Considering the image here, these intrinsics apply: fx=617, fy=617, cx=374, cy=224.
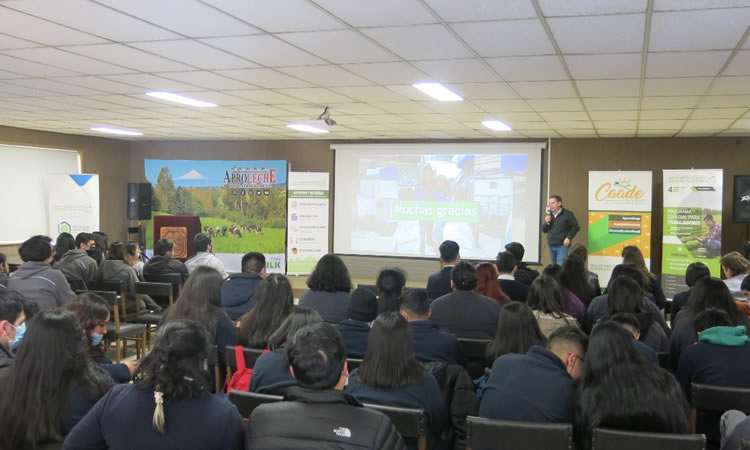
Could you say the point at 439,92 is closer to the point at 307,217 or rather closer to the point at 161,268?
the point at 161,268

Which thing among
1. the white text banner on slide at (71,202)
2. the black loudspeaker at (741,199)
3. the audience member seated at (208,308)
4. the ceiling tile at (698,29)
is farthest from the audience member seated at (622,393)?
the white text banner on slide at (71,202)

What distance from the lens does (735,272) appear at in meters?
5.35

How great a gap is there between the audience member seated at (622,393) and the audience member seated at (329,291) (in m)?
2.21

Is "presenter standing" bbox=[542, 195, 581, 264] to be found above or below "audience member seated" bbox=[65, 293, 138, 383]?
above

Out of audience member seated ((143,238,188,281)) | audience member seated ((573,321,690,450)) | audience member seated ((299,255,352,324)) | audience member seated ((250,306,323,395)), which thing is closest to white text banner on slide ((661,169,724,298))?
audience member seated ((299,255,352,324))

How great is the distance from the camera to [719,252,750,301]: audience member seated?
5.26m

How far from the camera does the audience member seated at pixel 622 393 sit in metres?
2.28

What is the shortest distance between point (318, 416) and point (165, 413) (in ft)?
1.49

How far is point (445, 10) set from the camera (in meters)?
3.34

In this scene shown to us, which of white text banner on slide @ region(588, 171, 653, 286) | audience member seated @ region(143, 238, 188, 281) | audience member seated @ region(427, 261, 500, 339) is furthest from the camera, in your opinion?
white text banner on slide @ region(588, 171, 653, 286)

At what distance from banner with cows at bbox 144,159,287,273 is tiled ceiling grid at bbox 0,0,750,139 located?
142 inches

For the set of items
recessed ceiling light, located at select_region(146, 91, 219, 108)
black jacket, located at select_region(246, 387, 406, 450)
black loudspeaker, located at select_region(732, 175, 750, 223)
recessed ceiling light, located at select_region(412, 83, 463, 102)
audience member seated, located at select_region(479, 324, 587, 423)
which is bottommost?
audience member seated, located at select_region(479, 324, 587, 423)

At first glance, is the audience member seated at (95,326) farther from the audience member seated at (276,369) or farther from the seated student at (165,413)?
the seated student at (165,413)

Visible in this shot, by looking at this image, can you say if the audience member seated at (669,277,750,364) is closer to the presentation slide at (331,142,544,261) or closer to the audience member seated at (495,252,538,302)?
the audience member seated at (495,252,538,302)
